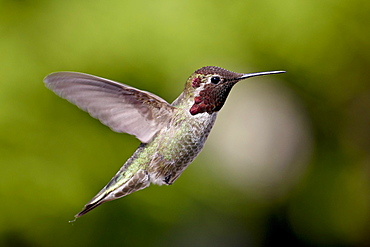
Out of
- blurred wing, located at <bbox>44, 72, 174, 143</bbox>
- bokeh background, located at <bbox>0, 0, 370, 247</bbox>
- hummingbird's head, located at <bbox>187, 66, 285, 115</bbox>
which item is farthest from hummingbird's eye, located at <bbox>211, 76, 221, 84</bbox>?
bokeh background, located at <bbox>0, 0, 370, 247</bbox>

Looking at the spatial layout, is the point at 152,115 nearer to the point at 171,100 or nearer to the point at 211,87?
the point at 211,87

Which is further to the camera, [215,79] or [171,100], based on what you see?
[171,100]

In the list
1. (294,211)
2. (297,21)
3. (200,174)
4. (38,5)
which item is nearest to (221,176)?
(200,174)

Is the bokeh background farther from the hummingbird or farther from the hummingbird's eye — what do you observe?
the hummingbird's eye

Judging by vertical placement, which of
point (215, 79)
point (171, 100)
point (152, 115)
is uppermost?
point (215, 79)

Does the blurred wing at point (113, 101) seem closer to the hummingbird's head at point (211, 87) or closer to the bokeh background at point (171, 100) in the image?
the hummingbird's head at point (211, 87)

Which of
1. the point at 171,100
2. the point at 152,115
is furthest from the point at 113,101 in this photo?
the point at 171,100

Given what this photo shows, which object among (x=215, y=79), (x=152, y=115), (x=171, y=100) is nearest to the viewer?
(x=215, y=79)

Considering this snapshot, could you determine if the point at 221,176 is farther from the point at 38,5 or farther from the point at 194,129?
the point at 194,129
